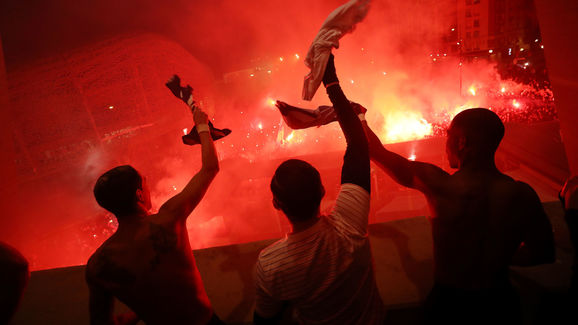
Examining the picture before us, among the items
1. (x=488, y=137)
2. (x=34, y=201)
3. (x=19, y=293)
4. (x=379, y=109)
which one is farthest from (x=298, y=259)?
(x=379, y=109)

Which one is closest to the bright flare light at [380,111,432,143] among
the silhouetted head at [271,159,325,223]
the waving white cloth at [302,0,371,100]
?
the waving white cloth at [302,0,371,100]

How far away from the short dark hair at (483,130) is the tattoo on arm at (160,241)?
6.27ft

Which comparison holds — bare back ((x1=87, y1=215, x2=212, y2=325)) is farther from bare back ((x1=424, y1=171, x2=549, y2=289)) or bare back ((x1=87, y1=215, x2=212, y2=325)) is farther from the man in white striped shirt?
bare back ((x1=424, y1=171, x2=549, y2=289))

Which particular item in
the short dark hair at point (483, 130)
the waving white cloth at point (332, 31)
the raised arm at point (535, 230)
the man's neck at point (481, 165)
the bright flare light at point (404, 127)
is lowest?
the bright flare light at point (404, 127)

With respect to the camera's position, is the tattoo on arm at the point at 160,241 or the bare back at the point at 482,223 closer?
Result: the bare back at the point at 482,223

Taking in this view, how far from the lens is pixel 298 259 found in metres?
1.08

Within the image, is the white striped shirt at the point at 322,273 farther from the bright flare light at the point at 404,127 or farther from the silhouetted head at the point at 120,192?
the bright flare light at the point at 404,127

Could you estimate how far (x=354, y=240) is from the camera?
1.17m

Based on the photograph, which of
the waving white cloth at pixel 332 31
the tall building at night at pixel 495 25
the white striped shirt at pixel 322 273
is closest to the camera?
the white striped shirt at pixel 322 273

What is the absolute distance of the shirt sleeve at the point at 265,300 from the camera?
1111 millimetres

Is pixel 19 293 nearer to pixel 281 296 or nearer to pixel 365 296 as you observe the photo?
pixel 281 296

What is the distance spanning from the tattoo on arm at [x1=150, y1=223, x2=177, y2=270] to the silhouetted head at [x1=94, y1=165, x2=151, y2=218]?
0.18 metres

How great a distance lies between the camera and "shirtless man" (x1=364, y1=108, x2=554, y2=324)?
142 cm

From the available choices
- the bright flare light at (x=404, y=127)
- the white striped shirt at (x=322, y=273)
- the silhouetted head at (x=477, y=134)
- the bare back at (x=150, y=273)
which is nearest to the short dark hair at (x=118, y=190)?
the bare back at (x=150, y=273)
